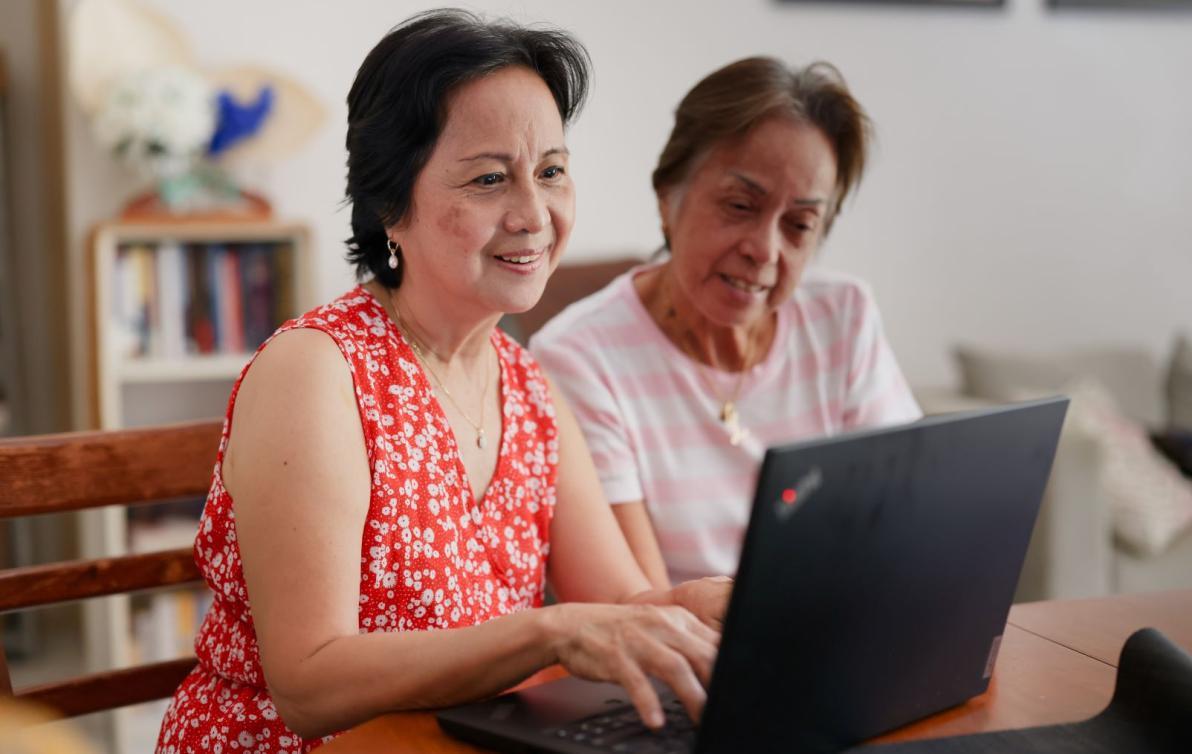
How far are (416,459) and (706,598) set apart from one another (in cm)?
32

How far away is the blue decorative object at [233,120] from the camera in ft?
9.27

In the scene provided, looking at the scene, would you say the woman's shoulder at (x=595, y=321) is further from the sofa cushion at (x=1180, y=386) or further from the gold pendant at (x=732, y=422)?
the sofa cushion at (x=1180, y=386)

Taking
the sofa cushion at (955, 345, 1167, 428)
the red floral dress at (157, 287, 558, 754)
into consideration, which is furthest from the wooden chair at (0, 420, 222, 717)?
the sofa cushion at (955, 345, 1167, 428)

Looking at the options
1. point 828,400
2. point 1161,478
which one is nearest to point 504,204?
point 828,400

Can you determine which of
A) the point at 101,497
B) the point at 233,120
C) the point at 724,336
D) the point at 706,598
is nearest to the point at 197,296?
the point at 233,120

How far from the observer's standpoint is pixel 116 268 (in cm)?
277

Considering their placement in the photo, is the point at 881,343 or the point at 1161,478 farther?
the point at 1161,478

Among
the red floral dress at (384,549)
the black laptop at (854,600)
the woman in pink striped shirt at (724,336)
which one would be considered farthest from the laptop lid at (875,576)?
the woman in pink striped shirt at (724,336)

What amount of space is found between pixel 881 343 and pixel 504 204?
0.80m

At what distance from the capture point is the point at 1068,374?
3.50 m

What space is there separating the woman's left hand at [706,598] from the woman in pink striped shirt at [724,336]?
0.43 metres

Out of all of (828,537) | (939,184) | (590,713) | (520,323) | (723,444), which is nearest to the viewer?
(828,537)

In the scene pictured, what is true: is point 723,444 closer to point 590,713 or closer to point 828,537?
point 590,713

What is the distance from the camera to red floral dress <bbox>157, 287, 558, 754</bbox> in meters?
1.20
